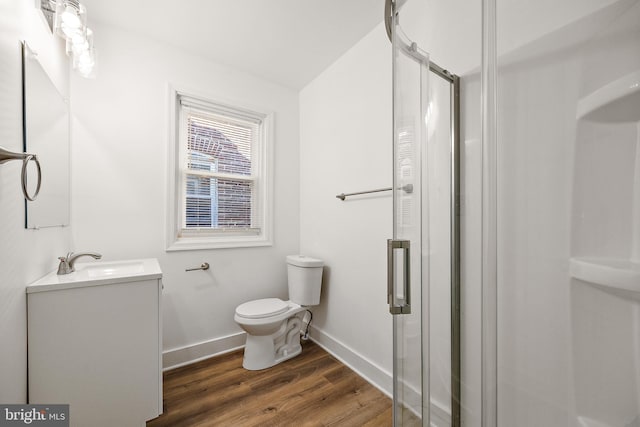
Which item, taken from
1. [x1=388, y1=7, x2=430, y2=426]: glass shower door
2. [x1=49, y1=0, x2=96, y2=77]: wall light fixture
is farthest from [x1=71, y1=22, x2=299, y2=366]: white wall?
[x1=388, y1=7, x2=430, y2=426]: glass shower door

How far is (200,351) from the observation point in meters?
2.01

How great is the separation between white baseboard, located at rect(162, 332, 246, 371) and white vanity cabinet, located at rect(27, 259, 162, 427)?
27.3 inches

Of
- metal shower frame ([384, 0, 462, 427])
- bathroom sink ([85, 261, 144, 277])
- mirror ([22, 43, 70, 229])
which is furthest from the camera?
bathroom sink ([85, 261, 144, 277])

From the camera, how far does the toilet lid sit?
1.83 m

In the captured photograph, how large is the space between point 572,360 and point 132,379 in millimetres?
1701

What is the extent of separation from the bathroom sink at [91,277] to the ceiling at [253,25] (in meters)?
1.58

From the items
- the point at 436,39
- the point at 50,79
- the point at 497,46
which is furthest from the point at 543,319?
the point at 50,79

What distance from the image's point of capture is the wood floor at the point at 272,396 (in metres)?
1.40

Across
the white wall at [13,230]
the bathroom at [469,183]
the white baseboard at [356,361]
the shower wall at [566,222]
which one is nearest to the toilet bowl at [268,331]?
the white baseboard at [356,361]

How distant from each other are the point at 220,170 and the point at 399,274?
1843mm

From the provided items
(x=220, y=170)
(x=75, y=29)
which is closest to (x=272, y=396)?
(x=220, y=170)

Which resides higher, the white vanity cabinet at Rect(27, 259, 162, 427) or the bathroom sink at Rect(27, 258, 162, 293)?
the bathroom sink at Rect(27, 258, 162, 293)

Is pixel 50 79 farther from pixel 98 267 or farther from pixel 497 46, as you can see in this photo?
pixel 497 46

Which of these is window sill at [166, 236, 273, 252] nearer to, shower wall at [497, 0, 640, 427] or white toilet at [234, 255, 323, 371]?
white toilet at [234, 255, 323, 371]
